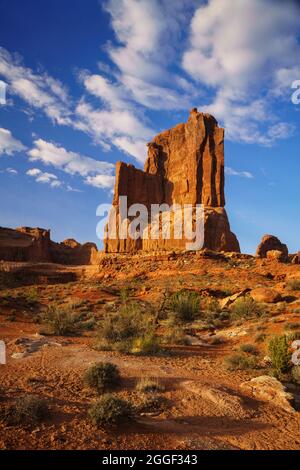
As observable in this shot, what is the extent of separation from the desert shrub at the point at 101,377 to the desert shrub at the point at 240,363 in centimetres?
419

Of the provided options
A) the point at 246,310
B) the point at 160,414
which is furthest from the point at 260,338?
the point at 160,414

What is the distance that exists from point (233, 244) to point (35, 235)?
48.0 meters

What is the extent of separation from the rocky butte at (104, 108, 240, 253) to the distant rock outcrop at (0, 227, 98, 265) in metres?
15.5

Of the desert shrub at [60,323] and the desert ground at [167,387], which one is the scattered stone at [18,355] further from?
the desert shrub at [60,323]

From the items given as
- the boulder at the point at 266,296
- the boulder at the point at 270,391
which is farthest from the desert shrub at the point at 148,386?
the boulder at the point at 266,296

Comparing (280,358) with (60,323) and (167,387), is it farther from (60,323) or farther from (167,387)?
(60,323)

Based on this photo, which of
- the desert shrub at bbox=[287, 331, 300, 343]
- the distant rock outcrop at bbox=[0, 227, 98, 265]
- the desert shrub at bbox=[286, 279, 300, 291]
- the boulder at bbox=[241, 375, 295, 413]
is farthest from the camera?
the distant rock outcrop at bbox=[0, 227, 98, 265]

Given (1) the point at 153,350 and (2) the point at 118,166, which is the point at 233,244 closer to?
(2) the point at 118,166

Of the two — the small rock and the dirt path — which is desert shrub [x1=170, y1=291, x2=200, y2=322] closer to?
the dirt path

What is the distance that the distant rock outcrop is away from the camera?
74.5 meters

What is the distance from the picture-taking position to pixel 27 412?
5641mm

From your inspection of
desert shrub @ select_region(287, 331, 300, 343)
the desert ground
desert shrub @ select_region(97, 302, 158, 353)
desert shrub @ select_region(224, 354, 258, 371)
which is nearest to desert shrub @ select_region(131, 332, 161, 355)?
desert shrub @ select_region(97, 302, 158, 353)
